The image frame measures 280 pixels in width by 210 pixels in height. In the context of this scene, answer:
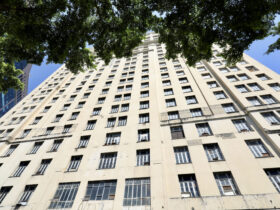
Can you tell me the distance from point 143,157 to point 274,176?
10391 mm

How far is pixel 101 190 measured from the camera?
41.1ft

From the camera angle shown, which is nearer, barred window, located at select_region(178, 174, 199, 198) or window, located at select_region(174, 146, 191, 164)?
barred window, located at select_region(178, 174, 199, 198)

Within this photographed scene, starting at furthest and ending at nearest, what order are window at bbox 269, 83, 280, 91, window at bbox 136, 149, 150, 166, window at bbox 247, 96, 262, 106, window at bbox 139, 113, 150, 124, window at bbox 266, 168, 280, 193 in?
window at bbox 269, 83, 280, 91, window at bbox 139, 113, 150, 124, window at bbox 247, 96, 262, 106, window at bbox 136, 149, 150, 166, window at bbox 266, 168, 280, 193

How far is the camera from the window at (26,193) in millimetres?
12781

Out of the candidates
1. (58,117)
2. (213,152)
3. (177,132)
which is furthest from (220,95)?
(58,117)

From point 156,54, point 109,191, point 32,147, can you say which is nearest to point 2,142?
point 32,147

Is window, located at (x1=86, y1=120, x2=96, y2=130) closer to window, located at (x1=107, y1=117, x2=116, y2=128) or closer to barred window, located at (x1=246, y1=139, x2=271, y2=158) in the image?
window, located at (x1=107, y1=117, x2=116, y2=128)

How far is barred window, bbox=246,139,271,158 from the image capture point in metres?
13.0

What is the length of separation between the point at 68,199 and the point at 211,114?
54.6ft

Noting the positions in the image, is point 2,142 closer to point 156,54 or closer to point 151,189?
point 151,189

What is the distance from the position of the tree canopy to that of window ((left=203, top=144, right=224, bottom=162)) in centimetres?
810

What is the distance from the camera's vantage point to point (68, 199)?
1222 centimetres

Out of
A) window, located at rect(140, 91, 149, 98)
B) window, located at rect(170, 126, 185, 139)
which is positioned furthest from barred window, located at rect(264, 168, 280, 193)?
window, located at rect(140, 91, 149, 98)

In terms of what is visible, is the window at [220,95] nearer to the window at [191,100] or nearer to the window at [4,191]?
the window at [191,100]
